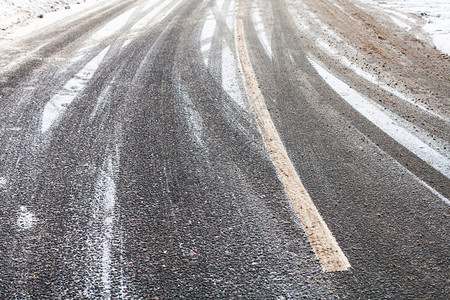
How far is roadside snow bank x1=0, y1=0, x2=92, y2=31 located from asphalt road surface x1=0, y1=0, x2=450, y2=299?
2598 millimetres

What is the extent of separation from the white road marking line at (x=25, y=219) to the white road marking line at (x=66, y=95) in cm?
114

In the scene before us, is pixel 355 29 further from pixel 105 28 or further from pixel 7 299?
pixel 7 299

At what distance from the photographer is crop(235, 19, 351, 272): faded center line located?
72.1 inches

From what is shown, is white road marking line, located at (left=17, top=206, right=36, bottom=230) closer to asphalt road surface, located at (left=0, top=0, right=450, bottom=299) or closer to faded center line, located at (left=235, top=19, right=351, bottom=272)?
asphalt road surface, located at (left=0, top=0, right=450, bottom=299)

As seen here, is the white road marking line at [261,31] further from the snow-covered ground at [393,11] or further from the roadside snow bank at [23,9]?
the roadside snow bank at [23,9]

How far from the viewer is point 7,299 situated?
5.17 ft

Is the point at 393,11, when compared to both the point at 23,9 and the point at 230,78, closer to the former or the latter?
the point at 230,78

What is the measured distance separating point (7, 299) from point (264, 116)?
2.50 meters

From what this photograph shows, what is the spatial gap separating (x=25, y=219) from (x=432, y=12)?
9.30 m

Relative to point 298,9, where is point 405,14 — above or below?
below

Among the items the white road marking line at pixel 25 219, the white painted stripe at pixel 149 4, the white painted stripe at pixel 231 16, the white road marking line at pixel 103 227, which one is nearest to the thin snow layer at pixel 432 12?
the white painted stripe at pixel 231 16

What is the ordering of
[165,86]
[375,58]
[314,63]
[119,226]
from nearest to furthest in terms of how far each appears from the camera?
1. [119,226]
2. [165,86]
3. [314,63]
4. [375,58]

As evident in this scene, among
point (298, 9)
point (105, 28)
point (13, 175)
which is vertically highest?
point (105, 28)

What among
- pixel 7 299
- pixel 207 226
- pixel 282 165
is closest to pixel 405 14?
pixel 282 165
